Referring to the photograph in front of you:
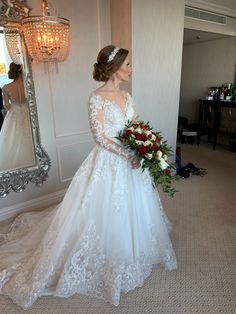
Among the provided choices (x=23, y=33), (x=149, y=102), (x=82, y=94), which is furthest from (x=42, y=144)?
(x=149, y=102)

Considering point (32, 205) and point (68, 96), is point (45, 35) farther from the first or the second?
point (32, 205)

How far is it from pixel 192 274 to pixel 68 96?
7.27ft

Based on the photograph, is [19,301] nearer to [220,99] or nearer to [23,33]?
[23,33]

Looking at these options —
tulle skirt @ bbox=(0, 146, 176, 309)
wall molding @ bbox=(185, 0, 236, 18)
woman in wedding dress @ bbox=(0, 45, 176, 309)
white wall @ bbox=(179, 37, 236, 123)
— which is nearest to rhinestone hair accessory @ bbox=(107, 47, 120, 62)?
woman in wedding dress @ bbox=(0, 45, 176, 309)

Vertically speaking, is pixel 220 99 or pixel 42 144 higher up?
pixel 220 99

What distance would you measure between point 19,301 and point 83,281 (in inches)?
17.4

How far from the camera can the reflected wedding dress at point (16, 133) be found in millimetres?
2492

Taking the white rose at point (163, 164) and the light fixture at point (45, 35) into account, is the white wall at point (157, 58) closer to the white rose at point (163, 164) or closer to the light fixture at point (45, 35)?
the light fixture at point (45, 35)

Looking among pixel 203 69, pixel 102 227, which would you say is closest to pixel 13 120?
pixel 102 227

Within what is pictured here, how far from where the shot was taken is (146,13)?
279 centimetres

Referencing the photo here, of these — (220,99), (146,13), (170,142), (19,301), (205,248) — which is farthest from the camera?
(220,99)

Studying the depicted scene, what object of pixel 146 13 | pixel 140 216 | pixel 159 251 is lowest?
pixel 159 251

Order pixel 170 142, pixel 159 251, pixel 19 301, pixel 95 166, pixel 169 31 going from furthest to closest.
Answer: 1. pixel 170 142
2. pixel 169 31
3. pixel 159 251
4. pixel 95 166
5. pixel 19 301

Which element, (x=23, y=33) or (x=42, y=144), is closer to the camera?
(x=23, y=33)
